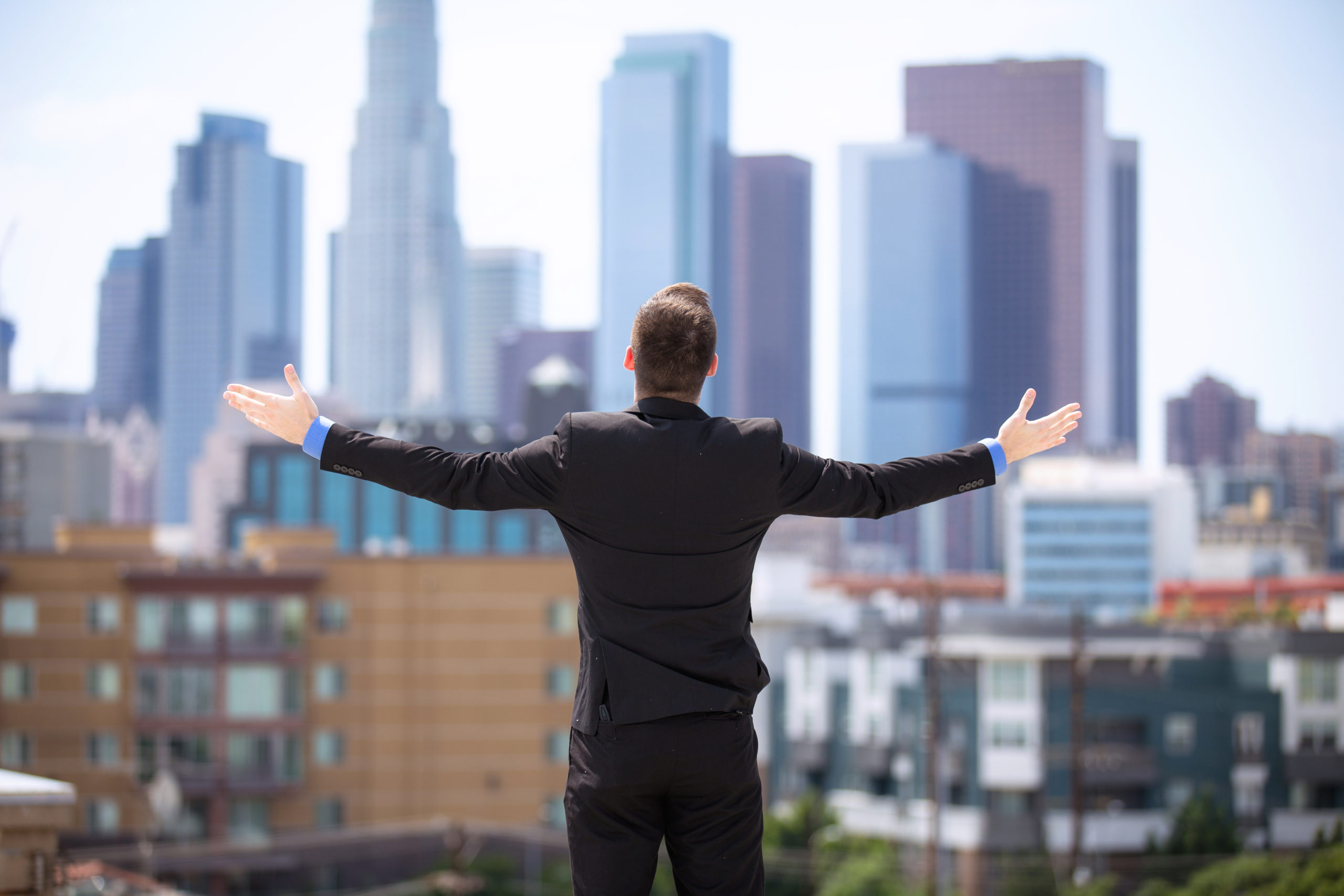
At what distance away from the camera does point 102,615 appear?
127 ft

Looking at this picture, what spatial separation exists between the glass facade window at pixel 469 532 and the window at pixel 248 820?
7181 centimetres

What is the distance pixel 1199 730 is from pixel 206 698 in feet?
85.9

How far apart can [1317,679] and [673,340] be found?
1610 inches

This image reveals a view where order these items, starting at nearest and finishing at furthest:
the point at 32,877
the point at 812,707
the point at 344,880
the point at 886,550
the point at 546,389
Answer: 1. the point at 32,877
2. the point at 344,880
3. the point at 812,707
4. the point at 546,389
5. the point at 886,550

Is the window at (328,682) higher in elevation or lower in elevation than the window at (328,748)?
higher

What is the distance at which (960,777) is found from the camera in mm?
38250

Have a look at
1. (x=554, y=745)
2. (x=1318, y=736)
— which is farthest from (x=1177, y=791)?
(x=554, y=745)

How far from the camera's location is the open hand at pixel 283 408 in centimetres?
337

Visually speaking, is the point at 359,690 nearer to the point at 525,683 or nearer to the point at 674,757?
the point at 525,683

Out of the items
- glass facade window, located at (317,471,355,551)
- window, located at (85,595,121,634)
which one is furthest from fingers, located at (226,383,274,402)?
glass facade window, located at (317,471,355,551)

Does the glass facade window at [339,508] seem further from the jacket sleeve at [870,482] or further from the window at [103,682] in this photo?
the jacket sleeve at [870,482]

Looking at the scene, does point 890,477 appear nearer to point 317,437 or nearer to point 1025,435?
point 1025,435

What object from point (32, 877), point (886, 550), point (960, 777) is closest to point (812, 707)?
point (960, 777)

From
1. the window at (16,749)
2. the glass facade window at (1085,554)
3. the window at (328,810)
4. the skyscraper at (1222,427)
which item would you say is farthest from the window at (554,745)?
the skyscraper at (1222,427)
